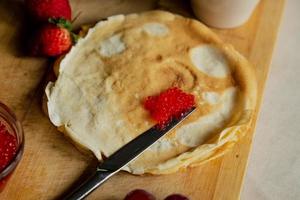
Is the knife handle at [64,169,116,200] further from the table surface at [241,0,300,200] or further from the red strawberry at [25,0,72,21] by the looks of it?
the red strawberry at [25,0,72,21]

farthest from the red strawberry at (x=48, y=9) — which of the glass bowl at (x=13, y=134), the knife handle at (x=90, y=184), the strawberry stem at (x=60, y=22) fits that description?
the knife handle at (x=90, y=184)

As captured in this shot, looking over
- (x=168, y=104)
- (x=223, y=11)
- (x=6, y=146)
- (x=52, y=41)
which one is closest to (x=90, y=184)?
(x=6, y=146)

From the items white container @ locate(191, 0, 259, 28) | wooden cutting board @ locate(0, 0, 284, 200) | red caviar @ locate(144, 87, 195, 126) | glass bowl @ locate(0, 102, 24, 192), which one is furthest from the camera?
white container @ locate(191, 0, 259, 28)

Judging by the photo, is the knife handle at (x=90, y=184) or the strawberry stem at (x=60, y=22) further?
the strawberry stem at (x=60, y=22)

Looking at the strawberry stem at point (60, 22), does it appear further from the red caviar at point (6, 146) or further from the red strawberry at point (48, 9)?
the red caviar at point (6, 146)

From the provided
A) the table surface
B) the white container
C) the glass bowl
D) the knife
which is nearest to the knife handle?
the knife

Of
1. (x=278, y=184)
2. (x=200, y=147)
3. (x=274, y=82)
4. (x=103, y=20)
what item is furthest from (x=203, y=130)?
(x=103, y=20)
